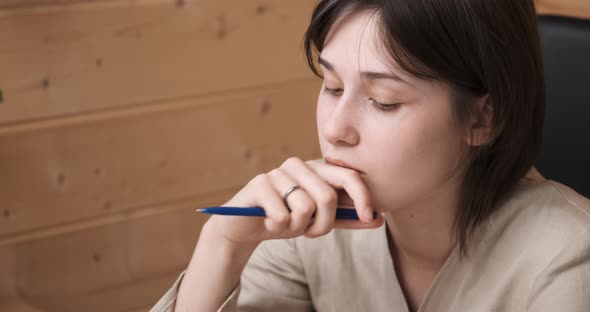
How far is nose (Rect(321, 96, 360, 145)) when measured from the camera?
95 cm

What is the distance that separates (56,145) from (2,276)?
1.22 feet

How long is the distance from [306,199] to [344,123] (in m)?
0.12

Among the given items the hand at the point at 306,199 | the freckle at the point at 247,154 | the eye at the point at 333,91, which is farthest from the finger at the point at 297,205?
the freckle at the point at 247,154

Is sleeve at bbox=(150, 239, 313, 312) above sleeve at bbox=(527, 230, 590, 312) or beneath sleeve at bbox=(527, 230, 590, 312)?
beneath

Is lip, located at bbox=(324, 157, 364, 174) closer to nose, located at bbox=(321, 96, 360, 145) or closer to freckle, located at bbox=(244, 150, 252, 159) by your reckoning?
nose, located at bbox=(321, 96, 360, 145)

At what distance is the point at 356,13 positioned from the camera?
0.96 m

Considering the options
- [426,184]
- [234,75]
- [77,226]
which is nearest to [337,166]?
[426,184]

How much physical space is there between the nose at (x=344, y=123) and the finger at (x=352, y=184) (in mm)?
46

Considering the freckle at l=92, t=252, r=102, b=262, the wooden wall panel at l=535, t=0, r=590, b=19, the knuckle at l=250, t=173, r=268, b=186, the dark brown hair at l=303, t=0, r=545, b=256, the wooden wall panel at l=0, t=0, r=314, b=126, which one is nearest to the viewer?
the dark brown hair at l=303, t=0, r=545, b=256

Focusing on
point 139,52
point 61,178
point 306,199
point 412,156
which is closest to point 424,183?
point 412,156

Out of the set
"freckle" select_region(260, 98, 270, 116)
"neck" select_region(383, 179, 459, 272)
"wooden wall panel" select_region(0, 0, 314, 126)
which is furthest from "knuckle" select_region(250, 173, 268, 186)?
"freckle" select_region(260, 98, 270, 116)

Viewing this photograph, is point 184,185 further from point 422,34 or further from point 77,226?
point 422,34

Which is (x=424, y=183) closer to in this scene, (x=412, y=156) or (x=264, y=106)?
(x=412, y=156)

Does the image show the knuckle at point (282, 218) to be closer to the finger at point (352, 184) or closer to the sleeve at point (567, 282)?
the finger at point (352, 184)
